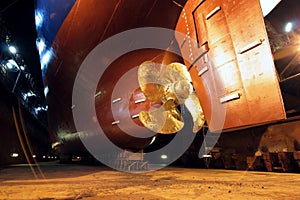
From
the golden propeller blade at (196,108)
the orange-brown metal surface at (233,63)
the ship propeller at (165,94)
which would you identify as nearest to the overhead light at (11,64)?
the ship propeller at (165,94)

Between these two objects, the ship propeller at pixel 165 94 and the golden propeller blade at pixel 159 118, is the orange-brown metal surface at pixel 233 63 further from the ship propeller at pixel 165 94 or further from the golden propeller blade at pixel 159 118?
the golden propeller blade at pixel 159 118

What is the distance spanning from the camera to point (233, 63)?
2.14 m

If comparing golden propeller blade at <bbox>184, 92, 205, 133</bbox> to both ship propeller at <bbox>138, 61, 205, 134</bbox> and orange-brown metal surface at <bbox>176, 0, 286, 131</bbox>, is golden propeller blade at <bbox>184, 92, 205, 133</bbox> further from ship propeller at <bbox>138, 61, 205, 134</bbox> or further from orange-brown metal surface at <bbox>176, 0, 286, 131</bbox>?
orange-brown metal surface at <bbox>176, 0, 286, 131</bbox>

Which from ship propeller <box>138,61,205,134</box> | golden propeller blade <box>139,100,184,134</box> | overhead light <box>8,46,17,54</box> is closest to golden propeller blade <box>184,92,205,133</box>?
ship propeller <box>138,61,205,134</box>

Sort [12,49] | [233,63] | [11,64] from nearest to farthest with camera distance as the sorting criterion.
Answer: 1. [233,63]
2. [11,64]
3. [12,49]

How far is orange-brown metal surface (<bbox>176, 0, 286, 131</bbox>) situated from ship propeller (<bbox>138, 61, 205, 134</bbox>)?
2.83 feet

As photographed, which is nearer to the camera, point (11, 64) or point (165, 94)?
point (165, 94)

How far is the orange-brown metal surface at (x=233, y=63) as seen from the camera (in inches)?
73.5

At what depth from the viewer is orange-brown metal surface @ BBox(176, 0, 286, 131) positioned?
1.87 metres

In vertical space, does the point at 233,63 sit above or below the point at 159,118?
above

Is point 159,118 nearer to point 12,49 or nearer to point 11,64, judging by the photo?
point 11,64

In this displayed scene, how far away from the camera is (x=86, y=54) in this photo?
412 cm

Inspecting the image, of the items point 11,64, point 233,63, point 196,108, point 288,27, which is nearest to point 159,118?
point 196,108

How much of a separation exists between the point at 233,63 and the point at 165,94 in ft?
5.27
